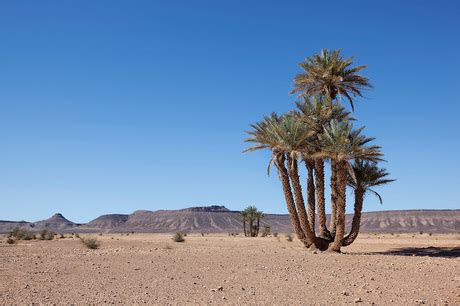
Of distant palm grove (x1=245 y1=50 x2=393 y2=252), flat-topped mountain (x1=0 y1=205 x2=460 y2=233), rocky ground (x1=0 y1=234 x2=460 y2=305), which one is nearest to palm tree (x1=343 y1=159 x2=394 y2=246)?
distant palm grove (x1=245 y1=50 x2=393 y2=252)

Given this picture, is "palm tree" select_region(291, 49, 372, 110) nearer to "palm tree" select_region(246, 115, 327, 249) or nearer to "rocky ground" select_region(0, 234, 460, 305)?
"palm tree" select_region(246, 115, 327, 249)

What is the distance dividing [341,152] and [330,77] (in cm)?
542

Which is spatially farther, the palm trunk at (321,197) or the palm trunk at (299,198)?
the palm trunk at (321,197)

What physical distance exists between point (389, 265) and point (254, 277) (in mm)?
6261

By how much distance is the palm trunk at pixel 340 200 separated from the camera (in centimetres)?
2380

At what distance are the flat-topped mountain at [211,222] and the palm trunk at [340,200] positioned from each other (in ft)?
274

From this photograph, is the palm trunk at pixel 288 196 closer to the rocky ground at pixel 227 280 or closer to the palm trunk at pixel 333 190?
the palm trunk at pixel 333 190

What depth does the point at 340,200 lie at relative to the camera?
24219 millimetres

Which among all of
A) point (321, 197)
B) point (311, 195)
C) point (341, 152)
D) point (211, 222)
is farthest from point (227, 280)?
point (211, 222)

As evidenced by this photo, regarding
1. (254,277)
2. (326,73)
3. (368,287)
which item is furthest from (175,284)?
(326,73)

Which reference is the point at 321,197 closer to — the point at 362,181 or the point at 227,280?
the point at 362,181

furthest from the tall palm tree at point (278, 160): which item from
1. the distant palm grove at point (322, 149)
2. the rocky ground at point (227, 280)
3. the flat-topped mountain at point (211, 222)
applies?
the flat-topped mountain at point (211, 222)

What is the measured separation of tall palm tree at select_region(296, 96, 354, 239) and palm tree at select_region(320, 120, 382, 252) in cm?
91

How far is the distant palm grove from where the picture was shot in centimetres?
2391
